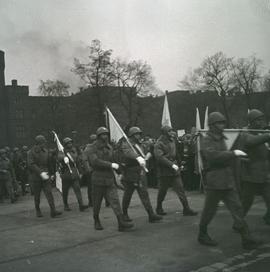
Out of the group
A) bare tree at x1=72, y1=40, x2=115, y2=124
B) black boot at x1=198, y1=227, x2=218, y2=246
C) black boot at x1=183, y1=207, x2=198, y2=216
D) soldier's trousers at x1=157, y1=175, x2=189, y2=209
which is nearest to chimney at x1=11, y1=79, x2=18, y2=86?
bare tree at x1=72, y1=40, x2=115, y2=124

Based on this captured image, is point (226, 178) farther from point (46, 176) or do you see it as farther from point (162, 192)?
point (46, 176)

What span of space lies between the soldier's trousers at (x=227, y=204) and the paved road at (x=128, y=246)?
390mm

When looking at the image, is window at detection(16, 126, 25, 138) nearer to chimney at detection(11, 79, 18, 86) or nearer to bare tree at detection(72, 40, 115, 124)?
chimney at detection(11, 79, 18, 86)

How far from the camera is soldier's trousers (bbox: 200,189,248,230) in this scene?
702 cm

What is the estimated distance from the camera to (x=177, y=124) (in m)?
71.8

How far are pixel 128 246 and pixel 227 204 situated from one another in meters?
1.66

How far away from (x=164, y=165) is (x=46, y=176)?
2646 mm

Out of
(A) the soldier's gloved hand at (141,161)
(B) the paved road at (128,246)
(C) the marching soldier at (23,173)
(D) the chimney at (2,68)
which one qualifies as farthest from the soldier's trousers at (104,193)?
(D) the chimney at (2,68)

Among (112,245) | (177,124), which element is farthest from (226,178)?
(177,124)

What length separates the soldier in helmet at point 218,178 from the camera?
7.04 metres

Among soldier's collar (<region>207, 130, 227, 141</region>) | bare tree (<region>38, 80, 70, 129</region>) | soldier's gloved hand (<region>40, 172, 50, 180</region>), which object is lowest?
soldier's gloved hand (<region>40, 172, 50, 180</region>)

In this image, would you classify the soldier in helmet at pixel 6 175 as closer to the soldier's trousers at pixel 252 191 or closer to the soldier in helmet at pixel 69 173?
the soldier in helmet at pixel 69 173

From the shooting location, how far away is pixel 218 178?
23.6 ft

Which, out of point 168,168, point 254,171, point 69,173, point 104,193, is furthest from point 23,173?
point 254,171
